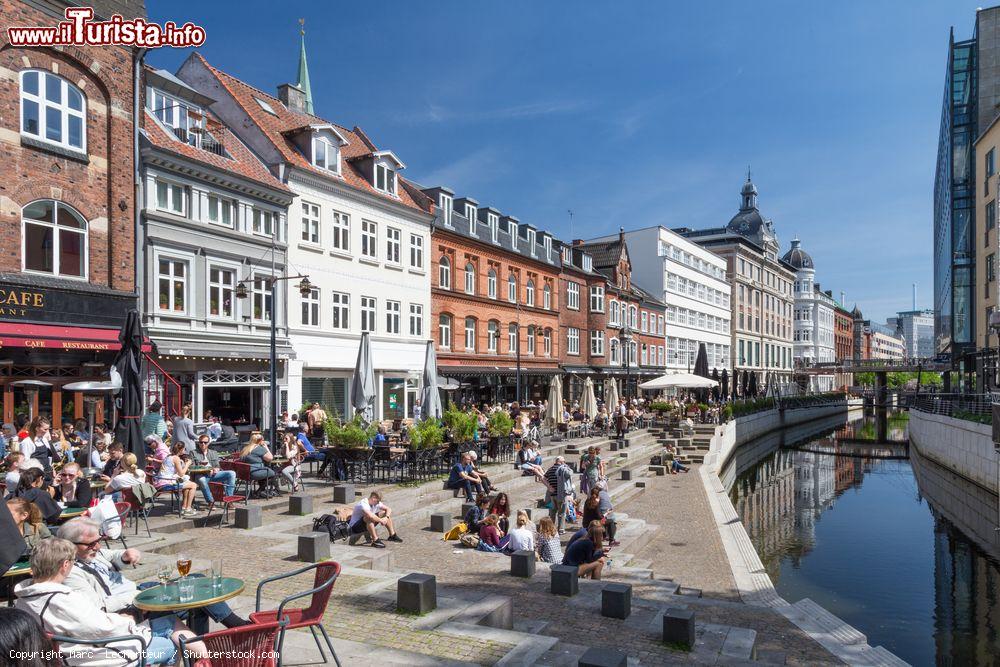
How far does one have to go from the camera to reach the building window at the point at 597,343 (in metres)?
46.5

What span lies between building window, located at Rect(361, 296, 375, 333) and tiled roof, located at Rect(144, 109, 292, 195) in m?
5.91

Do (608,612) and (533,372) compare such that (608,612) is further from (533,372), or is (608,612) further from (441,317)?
(533,372)

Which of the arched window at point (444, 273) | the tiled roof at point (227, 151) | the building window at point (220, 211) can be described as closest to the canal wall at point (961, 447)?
the arched window at point (444, 273)

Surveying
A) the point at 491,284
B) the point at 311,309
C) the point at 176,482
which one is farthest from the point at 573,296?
the point at 176,482

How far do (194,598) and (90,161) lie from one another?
17875 millimetres

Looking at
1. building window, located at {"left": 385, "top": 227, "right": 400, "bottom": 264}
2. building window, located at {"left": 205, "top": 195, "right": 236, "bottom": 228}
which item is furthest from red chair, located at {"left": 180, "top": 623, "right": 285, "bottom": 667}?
building window, located at {"left": 385, "top": 227, "right": 400, "bottom": 264}

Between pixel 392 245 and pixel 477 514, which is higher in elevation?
pixel 392 245

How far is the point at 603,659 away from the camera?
553cm

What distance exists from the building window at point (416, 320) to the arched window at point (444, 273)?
2117 mm

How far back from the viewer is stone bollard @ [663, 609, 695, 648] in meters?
7.08

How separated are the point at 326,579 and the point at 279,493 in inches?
358

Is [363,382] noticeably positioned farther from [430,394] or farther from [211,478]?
[211,478]

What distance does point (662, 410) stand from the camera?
119ft

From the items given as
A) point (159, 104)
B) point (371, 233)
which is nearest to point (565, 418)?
point (371, 233)
